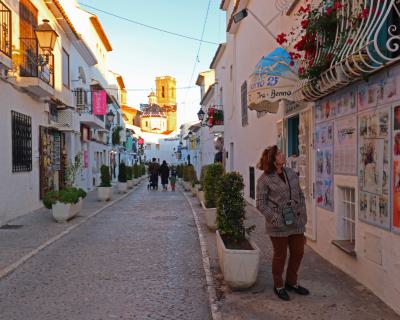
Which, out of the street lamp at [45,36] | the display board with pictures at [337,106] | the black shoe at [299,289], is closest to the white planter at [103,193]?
the street lamp at [45,36]

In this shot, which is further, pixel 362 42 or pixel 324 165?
pixel 324 165

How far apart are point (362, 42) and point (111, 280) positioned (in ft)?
14.4

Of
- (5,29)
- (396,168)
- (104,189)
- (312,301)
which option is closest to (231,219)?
(312,301)

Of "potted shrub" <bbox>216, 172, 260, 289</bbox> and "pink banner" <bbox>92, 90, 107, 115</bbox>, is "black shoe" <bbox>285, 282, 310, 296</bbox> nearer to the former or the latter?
"potted shrub" <bbox>216, 172, 260, 289</bbox>

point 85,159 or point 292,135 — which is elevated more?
point 292,135

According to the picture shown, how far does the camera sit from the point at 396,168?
4.60m

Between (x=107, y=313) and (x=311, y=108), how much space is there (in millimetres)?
4791

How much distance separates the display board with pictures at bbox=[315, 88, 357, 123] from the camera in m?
5.87

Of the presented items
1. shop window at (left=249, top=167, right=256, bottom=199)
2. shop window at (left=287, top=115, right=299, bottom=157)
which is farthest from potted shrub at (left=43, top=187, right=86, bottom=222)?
shop window at (left=249, top=167, right=256, bottom=199)

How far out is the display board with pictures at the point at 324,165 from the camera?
678cm

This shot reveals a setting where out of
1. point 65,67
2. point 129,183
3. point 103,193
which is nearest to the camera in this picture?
point 103,193

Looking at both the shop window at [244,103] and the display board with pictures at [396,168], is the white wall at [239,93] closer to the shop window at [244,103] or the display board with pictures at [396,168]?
the shop window at [244,103]

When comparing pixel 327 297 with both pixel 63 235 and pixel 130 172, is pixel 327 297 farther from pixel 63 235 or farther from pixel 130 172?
pixel 130 172

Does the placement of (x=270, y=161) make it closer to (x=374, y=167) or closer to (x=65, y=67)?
(x=374, y=167)
